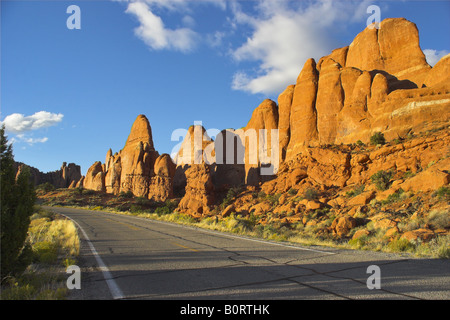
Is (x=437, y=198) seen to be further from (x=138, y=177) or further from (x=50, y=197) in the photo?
(x=50, y=197)

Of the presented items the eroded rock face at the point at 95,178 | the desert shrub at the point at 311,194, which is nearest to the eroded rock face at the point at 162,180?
the eroded rock face at the point at 95,178

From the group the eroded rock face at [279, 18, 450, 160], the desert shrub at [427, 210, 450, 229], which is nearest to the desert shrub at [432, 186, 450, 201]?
the desert shrub at [427, 210, 450, 229]

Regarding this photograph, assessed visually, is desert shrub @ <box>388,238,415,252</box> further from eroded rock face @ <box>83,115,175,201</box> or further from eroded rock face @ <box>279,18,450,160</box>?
eroded rock face @ <box>83,115,175,201</box>

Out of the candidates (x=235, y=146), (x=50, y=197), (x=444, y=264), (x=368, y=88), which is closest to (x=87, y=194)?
(x=50, y=197)

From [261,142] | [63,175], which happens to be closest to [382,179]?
[261,142]

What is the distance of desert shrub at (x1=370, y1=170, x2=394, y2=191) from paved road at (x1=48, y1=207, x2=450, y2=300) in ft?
45.4

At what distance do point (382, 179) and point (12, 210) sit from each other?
2234cm

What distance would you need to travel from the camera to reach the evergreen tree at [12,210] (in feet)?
20.5

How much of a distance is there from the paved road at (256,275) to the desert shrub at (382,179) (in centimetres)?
1384

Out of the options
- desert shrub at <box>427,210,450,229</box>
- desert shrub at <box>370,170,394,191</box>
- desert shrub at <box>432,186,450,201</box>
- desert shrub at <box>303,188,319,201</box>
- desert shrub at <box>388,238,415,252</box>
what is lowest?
desert shrub at <box>388,238,415,252</box>

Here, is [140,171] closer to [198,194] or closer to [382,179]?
[198,194]

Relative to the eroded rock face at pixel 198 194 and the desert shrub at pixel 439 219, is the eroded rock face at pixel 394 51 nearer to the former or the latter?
the eroded rock face at pixel 198 194

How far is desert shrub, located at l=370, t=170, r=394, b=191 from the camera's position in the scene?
21344 millimetres

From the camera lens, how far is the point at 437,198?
627 inches
